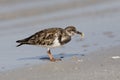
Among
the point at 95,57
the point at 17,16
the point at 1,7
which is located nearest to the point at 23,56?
the point at 95,57

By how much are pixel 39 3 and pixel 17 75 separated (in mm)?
9357

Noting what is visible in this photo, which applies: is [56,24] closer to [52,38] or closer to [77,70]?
[52,38]

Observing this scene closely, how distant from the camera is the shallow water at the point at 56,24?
10.3 m

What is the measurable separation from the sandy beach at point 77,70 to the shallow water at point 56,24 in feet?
1.42

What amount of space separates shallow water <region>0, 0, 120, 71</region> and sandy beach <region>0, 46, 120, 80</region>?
43 centimetres

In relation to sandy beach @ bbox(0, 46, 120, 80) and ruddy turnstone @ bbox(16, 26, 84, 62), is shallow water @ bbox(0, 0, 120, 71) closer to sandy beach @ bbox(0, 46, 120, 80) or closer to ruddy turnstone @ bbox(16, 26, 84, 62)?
ruddy turnstone @ bbox(16, 26, 84, 62)

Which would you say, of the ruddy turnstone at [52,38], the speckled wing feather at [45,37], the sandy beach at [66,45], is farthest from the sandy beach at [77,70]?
the speckled wing feather at [45,37]

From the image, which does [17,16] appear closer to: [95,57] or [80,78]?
[95,57]

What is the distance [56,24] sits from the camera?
44.4 ft

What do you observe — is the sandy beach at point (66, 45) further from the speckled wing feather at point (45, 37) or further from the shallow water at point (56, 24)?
the speckled wing feather at point (45, 37)

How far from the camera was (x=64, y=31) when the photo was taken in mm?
9836

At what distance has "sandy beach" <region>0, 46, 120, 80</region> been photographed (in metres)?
8.00

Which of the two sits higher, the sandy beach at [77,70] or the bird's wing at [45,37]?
the bird's wing at [45,37]

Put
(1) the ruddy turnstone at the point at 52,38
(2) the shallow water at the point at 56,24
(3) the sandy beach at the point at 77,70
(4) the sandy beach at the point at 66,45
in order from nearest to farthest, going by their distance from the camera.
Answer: (3) the sandy beach at the point at 77,70 < (4) the sandy beach at the point at 66,45 < (1) the ruddy turnstone at the point at 52,38 < (2) the shallow water at the point at 56,24
